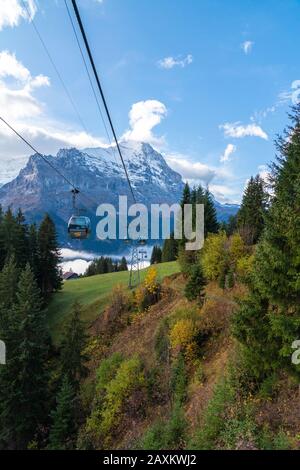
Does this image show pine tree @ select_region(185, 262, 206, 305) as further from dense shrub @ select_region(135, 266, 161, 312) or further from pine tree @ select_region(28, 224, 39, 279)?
pine tree @ select_region(28, 224, 39, 279)

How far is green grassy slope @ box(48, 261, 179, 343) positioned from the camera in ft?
206

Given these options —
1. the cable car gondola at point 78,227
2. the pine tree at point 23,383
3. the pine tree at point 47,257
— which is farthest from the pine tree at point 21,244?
the cable car gondola at point 78,227

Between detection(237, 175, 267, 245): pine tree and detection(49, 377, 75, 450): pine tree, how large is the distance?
96.7 ft

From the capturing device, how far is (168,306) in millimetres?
51562

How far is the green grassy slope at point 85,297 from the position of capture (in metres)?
62.8

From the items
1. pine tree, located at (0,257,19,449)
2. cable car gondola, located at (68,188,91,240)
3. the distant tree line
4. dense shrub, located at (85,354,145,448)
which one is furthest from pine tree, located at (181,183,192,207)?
the distant tree line

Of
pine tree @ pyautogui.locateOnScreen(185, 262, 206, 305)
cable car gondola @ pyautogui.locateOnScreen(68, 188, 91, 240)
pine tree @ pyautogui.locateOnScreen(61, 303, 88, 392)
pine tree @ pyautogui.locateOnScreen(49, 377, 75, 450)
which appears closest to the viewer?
cable car gondola @ pyautogui.locateOnScreen(68, 188, 91, 240)

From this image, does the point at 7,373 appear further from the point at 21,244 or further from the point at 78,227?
the point at 21,244

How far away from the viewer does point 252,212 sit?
183ft

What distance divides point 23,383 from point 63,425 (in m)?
7.26

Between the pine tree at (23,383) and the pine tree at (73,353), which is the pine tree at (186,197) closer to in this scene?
the pine tree at (73,353)

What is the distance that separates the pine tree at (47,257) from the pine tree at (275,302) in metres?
53.3
